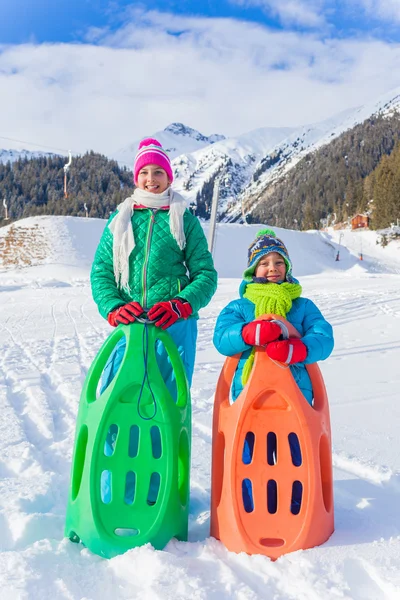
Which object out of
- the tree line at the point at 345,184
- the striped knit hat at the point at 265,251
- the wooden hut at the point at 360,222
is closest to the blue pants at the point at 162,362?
the striped knit hat at the point at 265,251

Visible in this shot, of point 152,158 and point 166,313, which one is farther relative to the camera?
point 152,158

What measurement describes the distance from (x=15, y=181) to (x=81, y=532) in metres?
96.8

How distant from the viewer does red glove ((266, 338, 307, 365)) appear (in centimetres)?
216

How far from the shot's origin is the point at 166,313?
232cm

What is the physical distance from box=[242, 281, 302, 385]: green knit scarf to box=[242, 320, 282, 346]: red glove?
6.3 inches

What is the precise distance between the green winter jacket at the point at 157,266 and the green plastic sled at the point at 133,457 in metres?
0.26

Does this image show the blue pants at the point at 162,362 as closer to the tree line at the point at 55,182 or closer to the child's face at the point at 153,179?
the child's face at the point at 153,179

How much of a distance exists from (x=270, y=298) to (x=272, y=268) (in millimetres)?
226

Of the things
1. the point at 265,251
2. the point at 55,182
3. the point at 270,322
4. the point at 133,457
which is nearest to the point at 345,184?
the point at 55,182

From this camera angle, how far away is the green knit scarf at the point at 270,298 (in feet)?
7.75

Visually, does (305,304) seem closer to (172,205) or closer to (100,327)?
(172,205)

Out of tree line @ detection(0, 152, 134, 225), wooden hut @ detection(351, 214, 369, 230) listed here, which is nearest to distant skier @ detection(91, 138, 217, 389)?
wooden hut @ detection(351, 214, 369, 230)

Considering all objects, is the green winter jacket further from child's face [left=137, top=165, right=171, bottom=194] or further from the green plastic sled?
the green plastic sled

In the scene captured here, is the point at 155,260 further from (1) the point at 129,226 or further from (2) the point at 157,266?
(1) the point at 129,226
